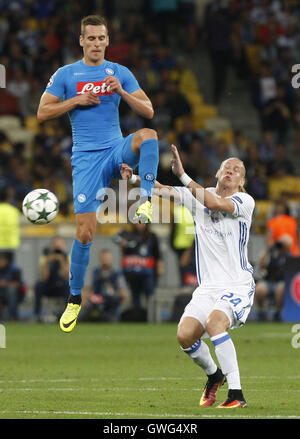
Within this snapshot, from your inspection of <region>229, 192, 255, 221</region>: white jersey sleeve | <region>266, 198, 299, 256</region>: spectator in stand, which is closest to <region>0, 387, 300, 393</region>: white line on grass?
<region>229, 192, 255, 221</region>: white jersey sleeve

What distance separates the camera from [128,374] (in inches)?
471

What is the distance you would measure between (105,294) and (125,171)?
9543 mm

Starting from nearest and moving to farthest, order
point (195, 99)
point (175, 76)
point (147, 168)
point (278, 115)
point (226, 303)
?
point (226, 303), point (147, 168), point (278, 115), point (175, 76), point (195, 99)

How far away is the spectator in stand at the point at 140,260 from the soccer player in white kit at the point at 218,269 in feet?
31.6

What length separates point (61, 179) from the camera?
70.9 feet

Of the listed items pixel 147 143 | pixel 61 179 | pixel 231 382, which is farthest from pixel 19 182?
pixel 231 382

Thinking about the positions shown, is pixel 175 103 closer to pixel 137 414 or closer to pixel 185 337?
pixel 185 337

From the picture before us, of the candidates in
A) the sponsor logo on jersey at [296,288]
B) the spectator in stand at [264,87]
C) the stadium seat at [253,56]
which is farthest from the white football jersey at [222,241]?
the stadium seat at [253,56]

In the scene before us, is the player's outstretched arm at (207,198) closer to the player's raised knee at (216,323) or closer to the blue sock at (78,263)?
the player's raised knee at (216,323)

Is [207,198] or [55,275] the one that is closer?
[207,198]

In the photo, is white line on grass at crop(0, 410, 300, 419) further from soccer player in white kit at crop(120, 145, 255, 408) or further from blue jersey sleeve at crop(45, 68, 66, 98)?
blue jersey sleeve at crop(45, 68, 66, 98)

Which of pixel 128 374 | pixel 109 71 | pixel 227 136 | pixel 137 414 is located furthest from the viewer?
pixel 227 136

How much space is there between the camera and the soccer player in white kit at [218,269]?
9.25 m

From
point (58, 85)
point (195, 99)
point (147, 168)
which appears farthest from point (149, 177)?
point (195, 99)
